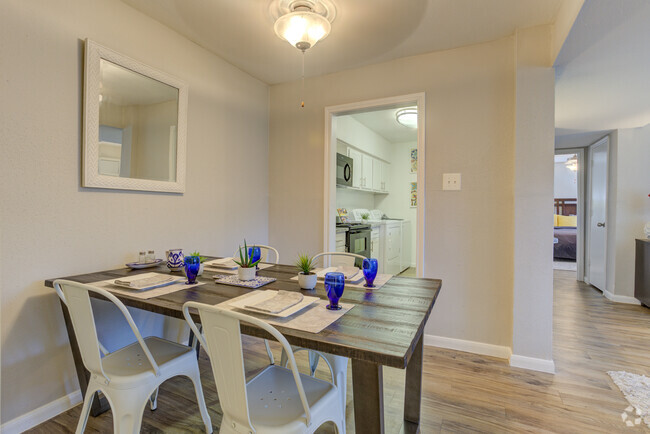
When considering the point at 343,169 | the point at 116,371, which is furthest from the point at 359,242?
the point at 116,371

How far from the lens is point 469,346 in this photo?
2.45 meters

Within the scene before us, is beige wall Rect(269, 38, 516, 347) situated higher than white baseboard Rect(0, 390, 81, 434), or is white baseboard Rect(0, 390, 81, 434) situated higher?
beige wall Rect(269, 38, 516, 347)

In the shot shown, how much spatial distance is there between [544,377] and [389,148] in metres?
4.76

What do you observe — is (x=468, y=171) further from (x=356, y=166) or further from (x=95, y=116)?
(x=95, y=116)

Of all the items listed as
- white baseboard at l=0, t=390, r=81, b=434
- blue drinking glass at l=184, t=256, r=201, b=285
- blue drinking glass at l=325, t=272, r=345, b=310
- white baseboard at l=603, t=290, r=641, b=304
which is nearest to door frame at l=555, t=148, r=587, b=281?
white baseboard at l=603, t=290, r=641, b=304

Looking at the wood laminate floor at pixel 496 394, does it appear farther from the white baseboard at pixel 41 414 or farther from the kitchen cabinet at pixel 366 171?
the kitchen cabinet at pixel 366 171

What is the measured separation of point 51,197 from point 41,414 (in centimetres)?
114

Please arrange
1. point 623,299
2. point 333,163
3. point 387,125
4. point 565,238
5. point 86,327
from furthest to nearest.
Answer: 1. point 565,238
2. point 387,125
3. point 623,299
4. point 333,163
5. point 86,327

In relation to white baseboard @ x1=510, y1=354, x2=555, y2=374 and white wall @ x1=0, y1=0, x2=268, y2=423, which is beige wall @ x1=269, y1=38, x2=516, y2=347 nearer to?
white baseboard @ x1=510, y1=354, x2=555, y2=374

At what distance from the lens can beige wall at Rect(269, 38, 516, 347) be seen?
2346mm

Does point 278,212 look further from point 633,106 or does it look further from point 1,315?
point 633,106

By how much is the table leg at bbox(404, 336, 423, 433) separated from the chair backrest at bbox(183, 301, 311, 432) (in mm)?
781

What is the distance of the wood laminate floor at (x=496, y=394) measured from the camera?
1599 mm

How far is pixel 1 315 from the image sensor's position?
150 centimetres
